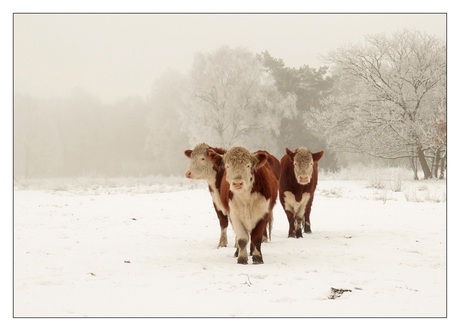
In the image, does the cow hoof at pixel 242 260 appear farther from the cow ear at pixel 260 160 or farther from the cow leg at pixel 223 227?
the cow leg at pixel 223 227

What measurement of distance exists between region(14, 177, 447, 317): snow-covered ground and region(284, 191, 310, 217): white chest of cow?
0.53 m

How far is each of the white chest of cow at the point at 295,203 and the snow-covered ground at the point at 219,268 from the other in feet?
1.73

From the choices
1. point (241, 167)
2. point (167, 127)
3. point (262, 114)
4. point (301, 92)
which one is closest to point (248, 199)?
point (241, 167)

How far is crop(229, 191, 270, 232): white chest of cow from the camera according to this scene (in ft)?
22.6

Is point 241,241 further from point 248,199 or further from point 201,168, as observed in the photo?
point 201,168

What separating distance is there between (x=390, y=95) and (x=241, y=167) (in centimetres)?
2168

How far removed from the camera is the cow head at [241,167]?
653cm

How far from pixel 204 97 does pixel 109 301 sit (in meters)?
29.8

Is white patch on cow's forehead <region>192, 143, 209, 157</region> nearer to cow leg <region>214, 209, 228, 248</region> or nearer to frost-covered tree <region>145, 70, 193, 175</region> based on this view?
cow leg <region>214, 209, 228, 248</region>

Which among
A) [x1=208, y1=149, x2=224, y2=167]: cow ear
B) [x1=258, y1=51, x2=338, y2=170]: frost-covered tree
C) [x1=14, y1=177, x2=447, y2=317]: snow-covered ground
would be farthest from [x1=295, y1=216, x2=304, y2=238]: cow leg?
[x1=258, y1=51, x2=338, y2=170]: frost-covered tree

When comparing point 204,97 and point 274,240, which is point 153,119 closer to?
point 204,97

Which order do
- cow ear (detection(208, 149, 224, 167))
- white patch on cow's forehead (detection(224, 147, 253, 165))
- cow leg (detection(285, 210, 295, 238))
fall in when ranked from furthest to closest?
cow leg (detection(285, 210, 295, 238)) < cow ear (detection(208, 149, 224, 167)) < white patch on cow's forehead (detection(224, 147, 253, 165))

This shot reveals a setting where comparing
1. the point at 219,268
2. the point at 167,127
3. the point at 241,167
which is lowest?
the point at 219,268

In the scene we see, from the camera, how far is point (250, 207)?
691 cm
